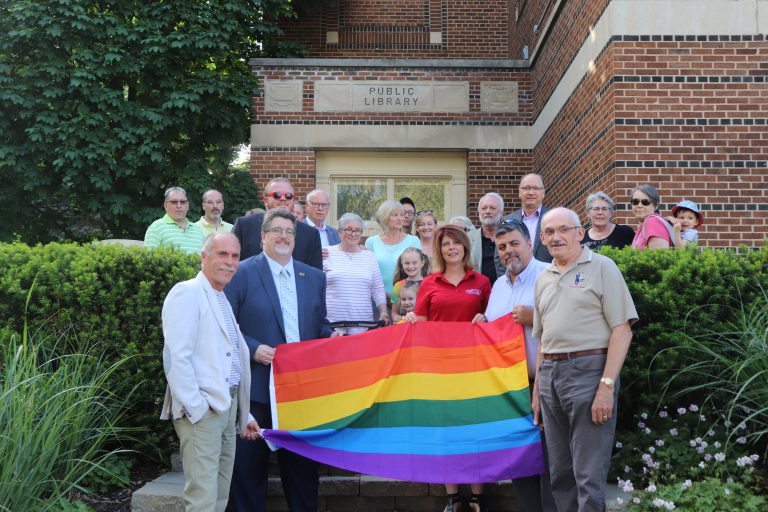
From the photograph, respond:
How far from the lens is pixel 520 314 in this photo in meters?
5.39

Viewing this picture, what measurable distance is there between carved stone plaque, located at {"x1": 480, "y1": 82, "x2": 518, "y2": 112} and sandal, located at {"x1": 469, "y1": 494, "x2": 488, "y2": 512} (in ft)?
34.1

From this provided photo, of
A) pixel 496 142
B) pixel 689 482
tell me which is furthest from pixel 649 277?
pixel 496 142

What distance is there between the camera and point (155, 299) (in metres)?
6.34

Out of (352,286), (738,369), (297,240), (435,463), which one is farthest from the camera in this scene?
(352,286)

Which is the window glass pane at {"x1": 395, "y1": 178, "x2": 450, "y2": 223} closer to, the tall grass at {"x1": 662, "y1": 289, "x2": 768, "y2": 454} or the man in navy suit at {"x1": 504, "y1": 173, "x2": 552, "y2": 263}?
the man in navy suit at {"x1": 504, "y1": 173, "x2": 552, "y2": 263}

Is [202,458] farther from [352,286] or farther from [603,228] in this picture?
[603,228]

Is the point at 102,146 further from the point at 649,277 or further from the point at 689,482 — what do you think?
the point at 689,482

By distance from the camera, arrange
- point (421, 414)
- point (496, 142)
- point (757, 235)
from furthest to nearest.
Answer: point (496, 142)
point (757, 235)
point (421, 414)

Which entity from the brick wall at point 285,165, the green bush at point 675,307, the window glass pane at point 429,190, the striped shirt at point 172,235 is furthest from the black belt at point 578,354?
the window glass pane at point 429,190

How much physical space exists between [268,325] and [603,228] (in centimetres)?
346

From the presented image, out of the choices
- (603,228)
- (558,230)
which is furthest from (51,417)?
(603,228)

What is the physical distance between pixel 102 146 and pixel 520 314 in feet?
33.7

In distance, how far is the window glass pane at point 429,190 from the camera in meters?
15.3

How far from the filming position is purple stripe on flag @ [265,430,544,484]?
5258 mm
